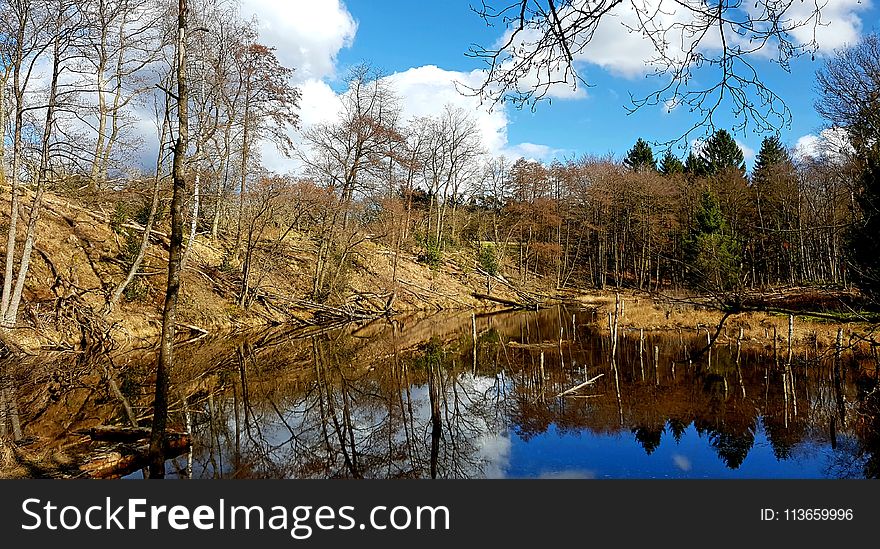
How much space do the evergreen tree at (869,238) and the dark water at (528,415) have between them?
8.20 feet

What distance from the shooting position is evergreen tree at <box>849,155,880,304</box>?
12164 millimetres

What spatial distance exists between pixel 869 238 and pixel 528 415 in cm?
1220

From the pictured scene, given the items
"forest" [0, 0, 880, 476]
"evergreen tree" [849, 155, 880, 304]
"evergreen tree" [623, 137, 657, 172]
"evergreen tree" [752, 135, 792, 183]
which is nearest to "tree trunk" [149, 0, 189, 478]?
"forest" [0, 0, 880, 476]

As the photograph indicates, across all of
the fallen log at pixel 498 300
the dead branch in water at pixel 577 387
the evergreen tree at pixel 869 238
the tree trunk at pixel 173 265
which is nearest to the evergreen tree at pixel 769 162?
the fallen log at pixel 498 300

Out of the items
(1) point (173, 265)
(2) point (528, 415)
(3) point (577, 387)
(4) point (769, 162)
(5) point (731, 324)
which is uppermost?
(4) point (769, 162)

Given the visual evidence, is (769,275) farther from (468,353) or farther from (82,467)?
(82,467)

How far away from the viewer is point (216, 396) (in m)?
11.6

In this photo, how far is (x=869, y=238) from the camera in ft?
49.7

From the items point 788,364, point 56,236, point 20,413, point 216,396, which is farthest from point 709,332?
point 56,236

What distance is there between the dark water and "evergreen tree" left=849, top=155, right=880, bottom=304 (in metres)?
2.50

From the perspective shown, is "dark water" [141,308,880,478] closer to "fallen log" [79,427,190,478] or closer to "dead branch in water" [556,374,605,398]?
"dead branch in water" [556,374,605,398]

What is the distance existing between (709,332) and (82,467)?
886 inches

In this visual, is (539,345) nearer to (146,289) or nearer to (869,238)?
(869,238)

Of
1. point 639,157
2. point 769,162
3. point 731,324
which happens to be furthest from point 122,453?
point 639,157
